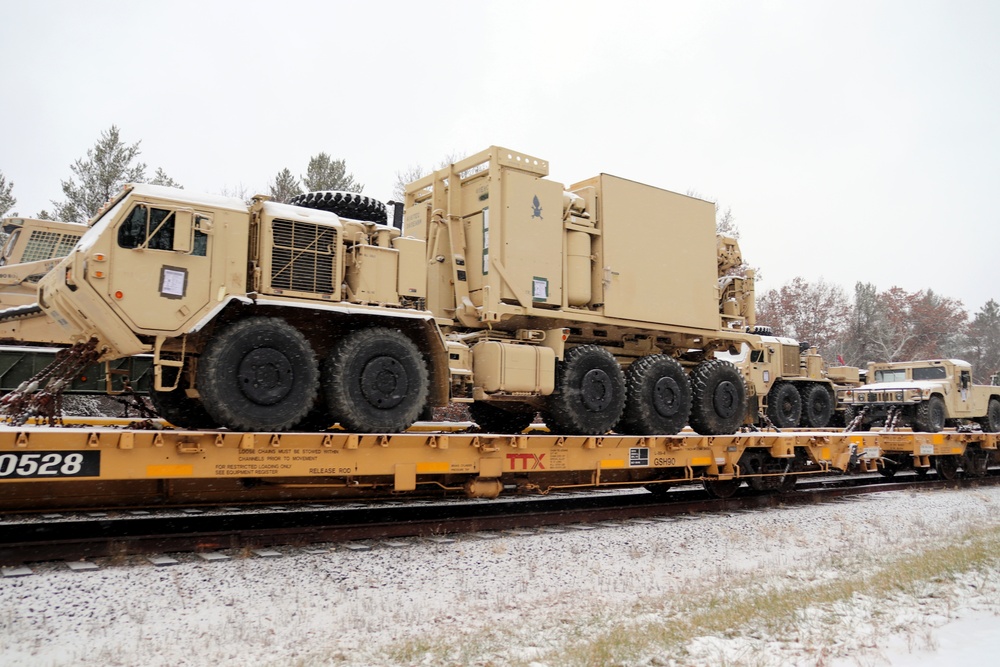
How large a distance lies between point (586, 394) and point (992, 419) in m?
14.8

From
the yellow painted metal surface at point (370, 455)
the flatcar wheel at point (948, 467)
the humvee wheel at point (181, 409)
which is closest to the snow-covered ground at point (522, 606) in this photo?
the yellow painted metal surface at point (370, 455)

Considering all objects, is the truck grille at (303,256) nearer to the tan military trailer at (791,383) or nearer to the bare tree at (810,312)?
the tan military trailer at (791,383)

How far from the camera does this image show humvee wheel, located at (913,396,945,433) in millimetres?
17156

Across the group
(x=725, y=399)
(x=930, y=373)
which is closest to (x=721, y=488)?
(x=725, y=399)

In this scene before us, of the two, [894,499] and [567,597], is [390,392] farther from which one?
[894,499]

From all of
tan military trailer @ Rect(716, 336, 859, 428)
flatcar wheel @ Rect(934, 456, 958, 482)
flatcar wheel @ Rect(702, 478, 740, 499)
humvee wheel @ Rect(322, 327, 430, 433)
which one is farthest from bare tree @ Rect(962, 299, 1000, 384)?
humvee wheel @ Rect(322, 327, 430, 433)

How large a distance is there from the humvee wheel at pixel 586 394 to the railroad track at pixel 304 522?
1098 mm

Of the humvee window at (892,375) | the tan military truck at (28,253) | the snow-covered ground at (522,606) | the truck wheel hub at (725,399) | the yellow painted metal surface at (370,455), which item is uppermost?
the tan military truck at (28,253)

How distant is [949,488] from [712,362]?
687 cm

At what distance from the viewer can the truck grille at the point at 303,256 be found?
25.0 feet

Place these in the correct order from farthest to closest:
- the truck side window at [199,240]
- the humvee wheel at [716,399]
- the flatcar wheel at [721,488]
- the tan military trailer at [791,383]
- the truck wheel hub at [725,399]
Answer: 1. the tan military trailer at [791,383]
2. the flatcar wheel at [721,488]
3. the truck wheel hub at [725,399]
4. the humvee wheel at [716,399]
5. the truck side window at [199,240]

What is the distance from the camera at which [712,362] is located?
455 inches

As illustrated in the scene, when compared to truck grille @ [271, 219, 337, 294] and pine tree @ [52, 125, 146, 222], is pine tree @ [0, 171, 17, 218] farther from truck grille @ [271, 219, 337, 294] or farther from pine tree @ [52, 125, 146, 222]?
truck grille @ [271, 219, 337, 294]

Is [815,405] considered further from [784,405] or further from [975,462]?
[975,462]
